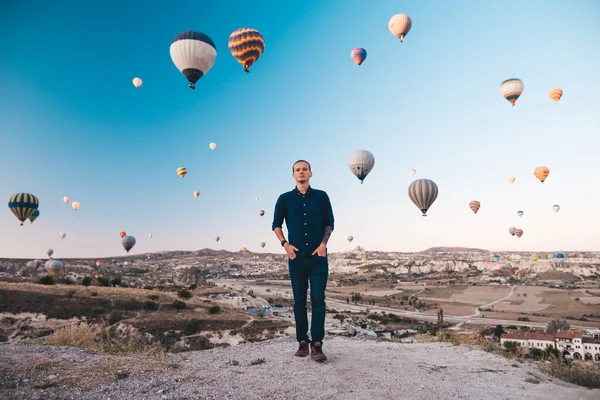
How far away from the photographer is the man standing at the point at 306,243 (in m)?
4.91

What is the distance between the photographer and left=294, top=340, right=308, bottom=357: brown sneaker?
16.6ft

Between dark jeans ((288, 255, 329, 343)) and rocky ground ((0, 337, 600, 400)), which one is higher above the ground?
dark jeans ((288, 255, 329, 343))

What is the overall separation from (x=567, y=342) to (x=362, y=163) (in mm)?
31098

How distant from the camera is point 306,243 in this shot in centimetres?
495

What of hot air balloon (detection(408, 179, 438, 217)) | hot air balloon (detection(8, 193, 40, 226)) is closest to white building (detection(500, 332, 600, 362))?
hot air balloon (detection(408, 179, 438, 217))

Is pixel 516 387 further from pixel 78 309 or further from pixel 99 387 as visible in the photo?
pixel 78 309

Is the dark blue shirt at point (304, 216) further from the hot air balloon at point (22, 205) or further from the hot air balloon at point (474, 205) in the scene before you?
the hot air balloon at point (474, 205)

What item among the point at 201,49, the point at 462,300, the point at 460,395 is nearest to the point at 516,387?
the point at 460,395

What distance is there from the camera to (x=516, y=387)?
14.8ft

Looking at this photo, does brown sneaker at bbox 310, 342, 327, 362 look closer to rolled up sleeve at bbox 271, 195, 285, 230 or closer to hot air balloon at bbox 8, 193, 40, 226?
rolled up sleeve at bbox 271, 195, 285, 230

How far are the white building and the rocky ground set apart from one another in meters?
38.4

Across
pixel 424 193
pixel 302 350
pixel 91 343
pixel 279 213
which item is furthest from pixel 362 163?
pixel 302 350

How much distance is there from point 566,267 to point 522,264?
52.0 feet

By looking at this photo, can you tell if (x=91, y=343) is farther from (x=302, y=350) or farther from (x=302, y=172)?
(x=302, y=172)
